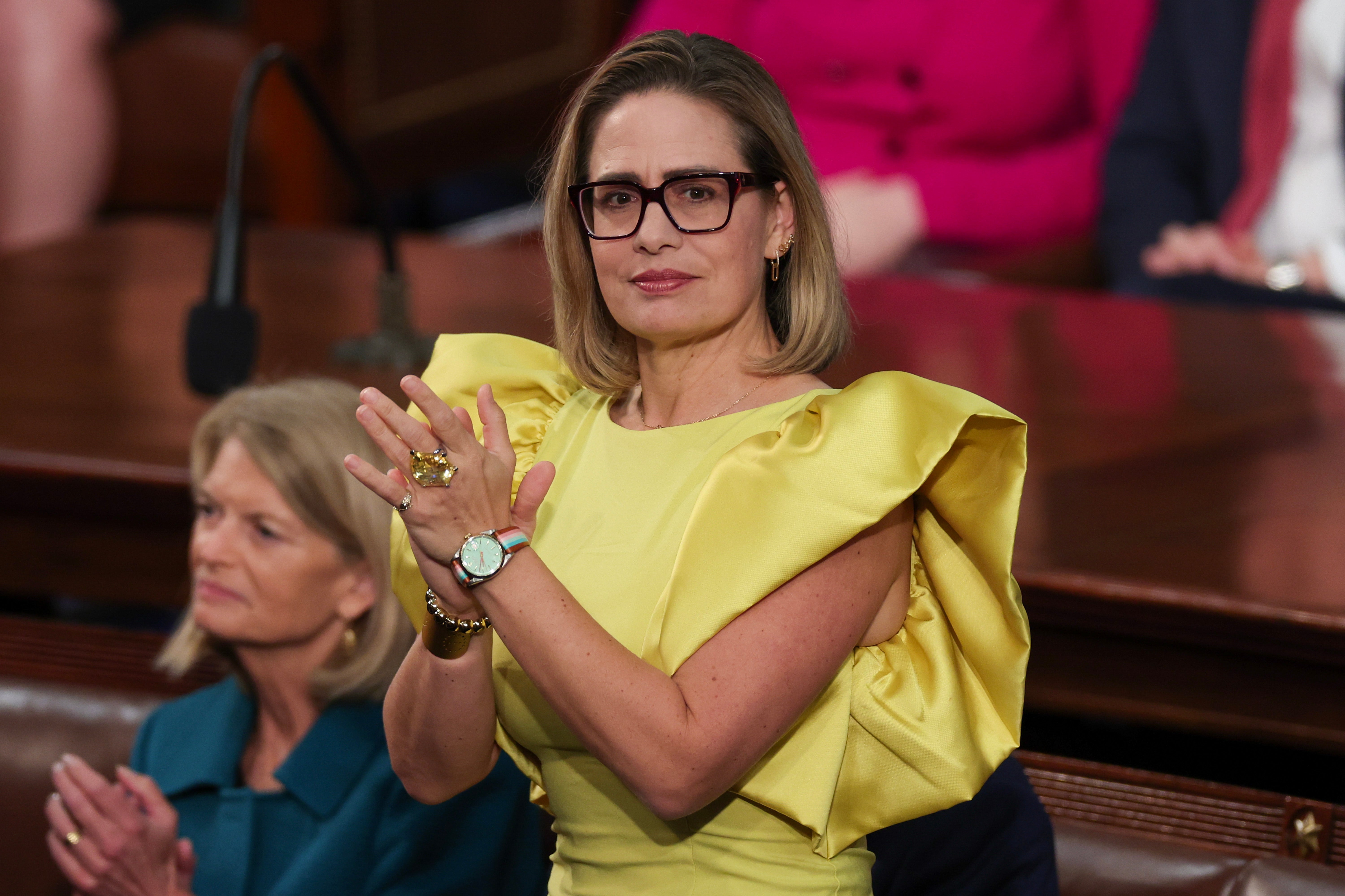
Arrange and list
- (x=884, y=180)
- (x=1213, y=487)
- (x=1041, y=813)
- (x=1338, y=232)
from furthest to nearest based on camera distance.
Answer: (x=884, y=180) < (x=1338, y=232) < (x=1213, y=487) < (x=1041, y=813)

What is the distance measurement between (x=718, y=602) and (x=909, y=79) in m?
2.39

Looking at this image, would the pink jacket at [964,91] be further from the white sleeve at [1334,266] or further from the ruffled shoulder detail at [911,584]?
the ruffled shoulder detail at [911,584]

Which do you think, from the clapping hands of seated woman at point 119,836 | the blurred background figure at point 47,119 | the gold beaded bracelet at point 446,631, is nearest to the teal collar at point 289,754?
the clapping hands of seated woman at point 119,836

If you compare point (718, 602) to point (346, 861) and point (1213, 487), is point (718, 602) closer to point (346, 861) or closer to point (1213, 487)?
point (346, 861)

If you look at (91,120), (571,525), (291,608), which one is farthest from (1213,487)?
(91,120)

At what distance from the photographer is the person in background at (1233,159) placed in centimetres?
285

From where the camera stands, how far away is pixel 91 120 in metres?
4.70

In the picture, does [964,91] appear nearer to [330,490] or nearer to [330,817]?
[330,490]

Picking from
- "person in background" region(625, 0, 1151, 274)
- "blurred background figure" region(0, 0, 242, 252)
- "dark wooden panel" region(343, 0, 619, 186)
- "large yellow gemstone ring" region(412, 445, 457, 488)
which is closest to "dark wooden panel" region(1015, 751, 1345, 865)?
"large yellow gemstone ring" region(412, 445, 457, 488)

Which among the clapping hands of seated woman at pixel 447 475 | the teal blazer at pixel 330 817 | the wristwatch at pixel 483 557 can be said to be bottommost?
the teal blazer at pixel 330 817

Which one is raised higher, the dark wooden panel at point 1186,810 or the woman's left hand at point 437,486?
the woman's left hand at point 437,486

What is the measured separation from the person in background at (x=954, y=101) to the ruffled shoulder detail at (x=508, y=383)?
1.81 meters

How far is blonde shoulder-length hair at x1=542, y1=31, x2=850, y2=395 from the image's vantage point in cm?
112

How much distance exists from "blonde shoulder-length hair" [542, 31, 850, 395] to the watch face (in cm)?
28
